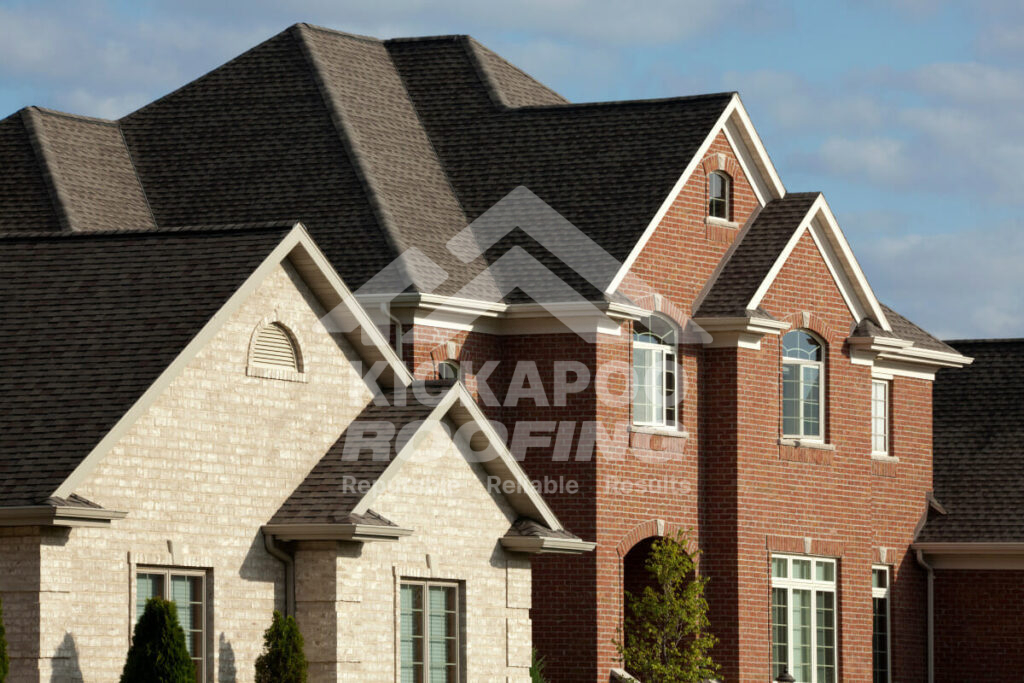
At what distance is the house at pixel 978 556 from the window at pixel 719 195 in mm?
8417

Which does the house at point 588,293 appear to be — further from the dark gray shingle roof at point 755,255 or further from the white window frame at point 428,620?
the white window frame at point 428,620

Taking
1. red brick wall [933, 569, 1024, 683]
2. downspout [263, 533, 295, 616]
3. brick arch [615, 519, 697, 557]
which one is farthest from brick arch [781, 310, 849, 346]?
downspout [263, 533, 295, 616]

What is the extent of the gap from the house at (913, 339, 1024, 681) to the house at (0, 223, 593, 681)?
1444cm

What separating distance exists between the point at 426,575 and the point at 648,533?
7.51 metres

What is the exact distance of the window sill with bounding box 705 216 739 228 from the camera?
112 feet

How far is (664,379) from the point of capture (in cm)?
3288

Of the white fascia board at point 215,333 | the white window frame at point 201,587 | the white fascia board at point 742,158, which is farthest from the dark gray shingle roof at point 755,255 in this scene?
the white window frame at point 201,587

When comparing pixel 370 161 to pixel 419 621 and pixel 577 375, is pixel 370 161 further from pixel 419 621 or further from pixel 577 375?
pixel 419 621

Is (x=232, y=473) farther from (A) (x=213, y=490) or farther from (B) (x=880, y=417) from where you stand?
(B) (x=880, y=417)

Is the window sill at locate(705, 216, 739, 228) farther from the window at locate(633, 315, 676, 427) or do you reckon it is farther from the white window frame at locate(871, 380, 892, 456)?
the white window frame at locate(871, 380, 892, 456)

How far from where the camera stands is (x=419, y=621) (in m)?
25.7

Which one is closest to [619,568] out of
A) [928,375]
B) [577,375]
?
[577,375]

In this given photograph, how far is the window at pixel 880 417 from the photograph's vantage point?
3853 centimetres

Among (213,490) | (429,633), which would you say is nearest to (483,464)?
(429,633)
